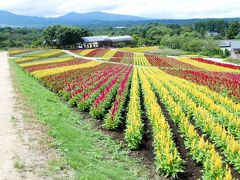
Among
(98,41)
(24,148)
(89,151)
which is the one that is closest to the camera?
(24,148)

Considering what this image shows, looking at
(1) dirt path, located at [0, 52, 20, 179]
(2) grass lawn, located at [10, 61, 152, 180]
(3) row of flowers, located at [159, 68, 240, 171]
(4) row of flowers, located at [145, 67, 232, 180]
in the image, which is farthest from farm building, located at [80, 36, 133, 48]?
(4) row of flowers, located at [145, 67, 232, 180]

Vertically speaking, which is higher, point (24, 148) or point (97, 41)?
point (24, 148)

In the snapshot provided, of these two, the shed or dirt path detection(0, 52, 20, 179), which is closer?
dirt path detection(0, 52, 20, 179)

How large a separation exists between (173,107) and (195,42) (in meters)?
77.2

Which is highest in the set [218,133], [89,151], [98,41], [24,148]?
[218,133]

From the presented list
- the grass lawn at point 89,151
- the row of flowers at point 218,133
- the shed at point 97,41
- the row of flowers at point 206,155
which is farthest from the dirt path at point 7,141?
the shed at point 97,41

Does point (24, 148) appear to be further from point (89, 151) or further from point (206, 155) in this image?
point (206, 155)

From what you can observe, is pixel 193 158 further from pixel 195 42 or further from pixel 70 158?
pixel 195 42

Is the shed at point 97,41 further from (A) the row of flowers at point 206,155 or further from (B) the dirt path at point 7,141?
(A) the row of flowers at point 206,155

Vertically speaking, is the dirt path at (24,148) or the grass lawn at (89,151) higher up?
the dirt path at (24,148)

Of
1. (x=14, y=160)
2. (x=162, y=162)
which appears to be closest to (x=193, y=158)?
(x=162, y=162)

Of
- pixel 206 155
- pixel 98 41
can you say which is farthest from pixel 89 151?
pixel 98 41

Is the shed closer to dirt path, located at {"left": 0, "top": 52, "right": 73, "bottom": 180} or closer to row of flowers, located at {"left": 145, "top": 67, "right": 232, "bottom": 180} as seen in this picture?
dirt path, located at {"left": 0, "top": 52, "right": 73, "bottom": 180}

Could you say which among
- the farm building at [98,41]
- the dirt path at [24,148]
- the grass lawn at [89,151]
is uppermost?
the dirt path at [24,148]
